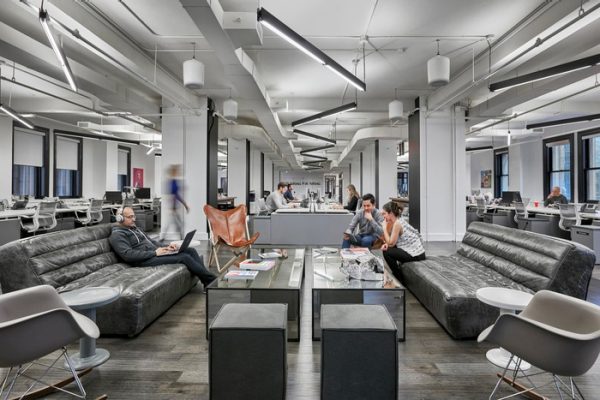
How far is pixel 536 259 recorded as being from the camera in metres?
3.09

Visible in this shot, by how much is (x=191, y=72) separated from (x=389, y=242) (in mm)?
3810

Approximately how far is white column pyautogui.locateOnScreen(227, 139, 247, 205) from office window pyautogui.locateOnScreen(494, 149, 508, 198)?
11568 mm

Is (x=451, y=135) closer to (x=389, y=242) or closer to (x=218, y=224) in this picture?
(x=389, y=242)

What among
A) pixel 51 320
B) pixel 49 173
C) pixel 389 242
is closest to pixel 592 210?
pixel 389 242

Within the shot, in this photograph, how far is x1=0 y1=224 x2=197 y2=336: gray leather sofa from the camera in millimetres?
2758

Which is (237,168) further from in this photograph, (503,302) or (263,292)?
(503,302)

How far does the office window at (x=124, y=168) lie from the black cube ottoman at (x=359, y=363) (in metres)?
14.7

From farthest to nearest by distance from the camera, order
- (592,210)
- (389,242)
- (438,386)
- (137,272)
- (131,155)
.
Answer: (131,155)
(592,210)
(389,242)
(137,272)
(438,386)

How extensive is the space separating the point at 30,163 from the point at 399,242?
38.6ft

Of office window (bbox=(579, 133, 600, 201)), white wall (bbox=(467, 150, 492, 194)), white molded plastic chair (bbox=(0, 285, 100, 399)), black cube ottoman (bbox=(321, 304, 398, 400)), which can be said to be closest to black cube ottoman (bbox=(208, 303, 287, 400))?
black cube ottoman (bbox=(321, 304, 398, 400))

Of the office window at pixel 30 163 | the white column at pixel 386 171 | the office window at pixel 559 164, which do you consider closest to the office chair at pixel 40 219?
the office window at pixel 30 163

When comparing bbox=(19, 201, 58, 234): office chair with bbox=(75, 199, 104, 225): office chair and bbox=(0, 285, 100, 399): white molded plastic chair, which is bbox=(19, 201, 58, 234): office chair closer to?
bbox=(75, 199, 104, 225): office chair

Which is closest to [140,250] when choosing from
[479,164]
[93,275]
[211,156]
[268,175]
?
[93,275]

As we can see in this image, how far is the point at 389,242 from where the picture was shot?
14.5 feet
